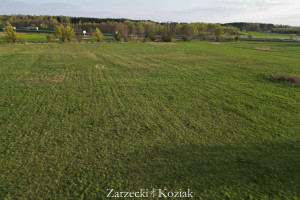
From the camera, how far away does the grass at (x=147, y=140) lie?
5730 millimetres

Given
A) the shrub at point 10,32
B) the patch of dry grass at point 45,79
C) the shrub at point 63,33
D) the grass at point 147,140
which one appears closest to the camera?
the grass at point 147,140

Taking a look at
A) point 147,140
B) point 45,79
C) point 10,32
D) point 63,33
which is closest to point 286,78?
point 147,140

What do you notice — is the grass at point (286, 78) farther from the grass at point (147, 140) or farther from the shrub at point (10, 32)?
the shrub at point (10, 32)

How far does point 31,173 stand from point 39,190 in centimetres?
87

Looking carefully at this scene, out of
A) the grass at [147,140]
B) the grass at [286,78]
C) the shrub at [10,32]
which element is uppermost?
the shrub at [10,32]

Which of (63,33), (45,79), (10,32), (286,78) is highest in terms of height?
(63,33)

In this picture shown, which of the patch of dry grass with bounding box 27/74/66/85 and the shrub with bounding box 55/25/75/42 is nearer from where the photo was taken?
the patch of dry grass with bounding box 27/74/66/85

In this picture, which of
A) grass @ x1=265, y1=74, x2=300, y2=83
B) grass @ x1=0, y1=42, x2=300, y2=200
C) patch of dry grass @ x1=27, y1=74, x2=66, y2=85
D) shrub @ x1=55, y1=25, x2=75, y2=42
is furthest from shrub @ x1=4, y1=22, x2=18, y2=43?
grass @ x1=265, y1=74, x2=300, y2=83

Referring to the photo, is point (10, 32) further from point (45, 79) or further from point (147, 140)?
point (147, 140)

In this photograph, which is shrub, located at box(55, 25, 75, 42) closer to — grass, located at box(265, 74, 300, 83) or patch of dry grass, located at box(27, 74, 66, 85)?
patch of dry grass, located at box(27, 74, 66, 85)

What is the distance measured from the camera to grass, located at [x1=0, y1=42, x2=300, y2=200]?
5730mm

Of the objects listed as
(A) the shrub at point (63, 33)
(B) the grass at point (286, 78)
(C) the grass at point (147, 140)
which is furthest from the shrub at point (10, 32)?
(B) the grass at point (286, 78)

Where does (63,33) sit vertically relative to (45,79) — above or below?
above

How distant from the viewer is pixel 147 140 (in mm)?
7973
